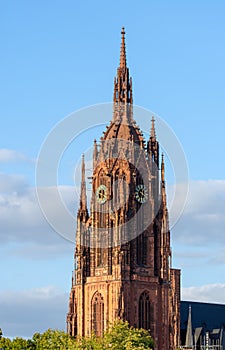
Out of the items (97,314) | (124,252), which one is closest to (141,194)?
(124,252)

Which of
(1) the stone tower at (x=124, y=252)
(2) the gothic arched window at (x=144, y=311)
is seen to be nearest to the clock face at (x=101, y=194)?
(1) the stone tower at (x=124, y=252)

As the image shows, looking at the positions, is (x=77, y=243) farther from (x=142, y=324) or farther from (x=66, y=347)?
(x=66, y=347)

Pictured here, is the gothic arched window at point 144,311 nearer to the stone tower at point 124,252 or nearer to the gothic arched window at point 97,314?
the stone tower at point 124,252

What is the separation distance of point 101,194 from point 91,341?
36953 mm

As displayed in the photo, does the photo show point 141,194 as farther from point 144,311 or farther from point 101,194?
point 144,311

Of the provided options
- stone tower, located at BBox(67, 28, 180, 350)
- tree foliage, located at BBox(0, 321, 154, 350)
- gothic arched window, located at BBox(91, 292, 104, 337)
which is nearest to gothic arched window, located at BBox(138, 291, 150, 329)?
stone tower, located at BBox(67, 28, 180, 350)

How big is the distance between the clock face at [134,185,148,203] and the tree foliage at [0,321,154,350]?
79.0 feet

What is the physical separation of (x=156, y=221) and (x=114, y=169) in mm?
10778

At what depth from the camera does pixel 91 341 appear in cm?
16638

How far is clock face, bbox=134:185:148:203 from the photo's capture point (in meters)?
197

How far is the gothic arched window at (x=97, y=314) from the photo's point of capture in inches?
7628

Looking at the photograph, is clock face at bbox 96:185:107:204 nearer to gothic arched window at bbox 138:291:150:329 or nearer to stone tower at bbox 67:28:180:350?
stone tower at bbox 67:28:180:350

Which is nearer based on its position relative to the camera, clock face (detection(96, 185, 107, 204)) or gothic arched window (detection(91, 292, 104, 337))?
gothic arched window (detection(91, 292, 104, 337))

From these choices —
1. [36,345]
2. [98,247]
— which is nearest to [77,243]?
[98,247]
